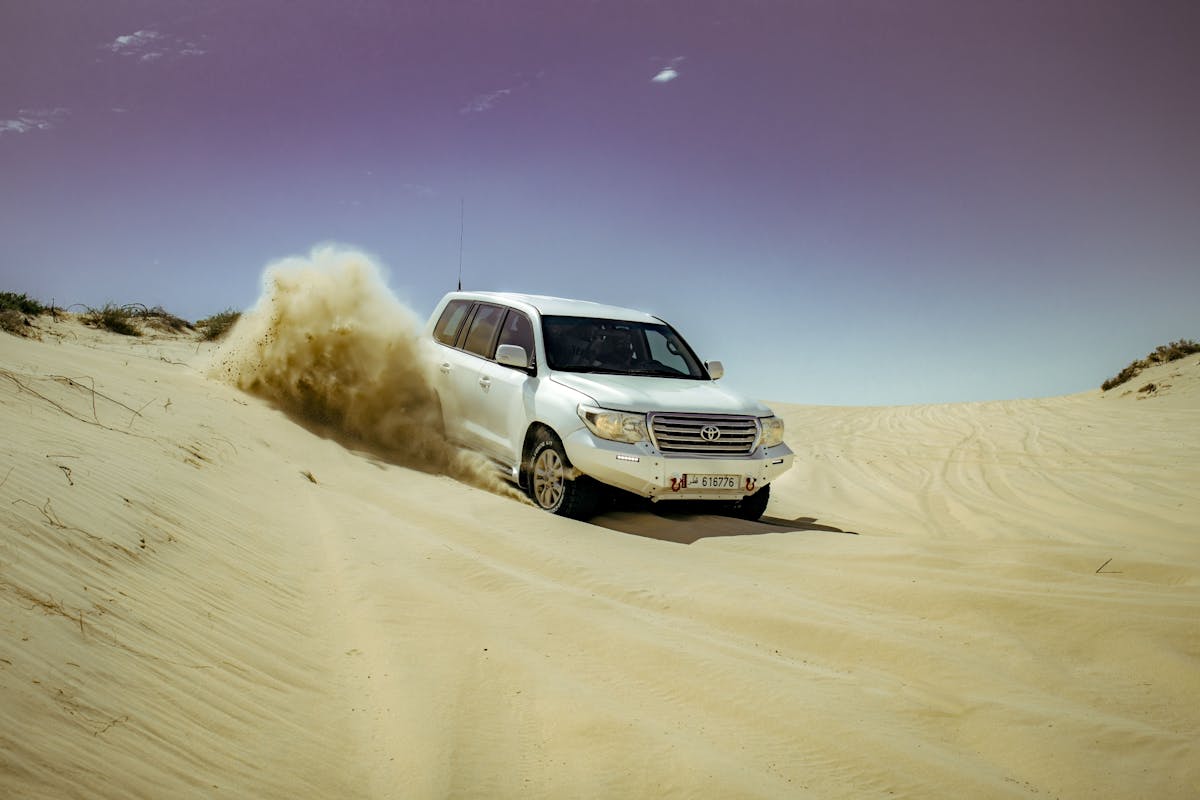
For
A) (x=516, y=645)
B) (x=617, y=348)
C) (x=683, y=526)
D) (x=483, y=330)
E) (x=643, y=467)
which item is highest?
(x=483, y=330)

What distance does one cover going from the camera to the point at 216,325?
68.6 ft

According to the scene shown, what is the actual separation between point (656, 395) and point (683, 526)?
1163mm

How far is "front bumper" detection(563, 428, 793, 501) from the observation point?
6.45m

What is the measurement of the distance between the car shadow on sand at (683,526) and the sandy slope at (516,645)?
0.05 metres

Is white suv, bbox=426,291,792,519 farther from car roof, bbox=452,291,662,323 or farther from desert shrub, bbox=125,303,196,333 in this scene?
desert shrub, bbox=125,303,196,333

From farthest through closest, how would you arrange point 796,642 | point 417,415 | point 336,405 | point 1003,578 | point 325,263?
1. point 325,263
2. point 336,405
3. point 417,415
4. point 1003,578
5. point 796,642

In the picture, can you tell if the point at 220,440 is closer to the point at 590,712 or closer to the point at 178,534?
the point at 178,534

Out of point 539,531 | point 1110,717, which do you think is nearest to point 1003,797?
point 1110,717

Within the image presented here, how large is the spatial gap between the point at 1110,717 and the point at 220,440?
701 cm

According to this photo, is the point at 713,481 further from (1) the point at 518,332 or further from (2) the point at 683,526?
(1) the point at 518,332

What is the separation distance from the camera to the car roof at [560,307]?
7.91 meters

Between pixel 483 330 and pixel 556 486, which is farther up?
pixel 483 330

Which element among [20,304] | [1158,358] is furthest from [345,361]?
[1158,358]

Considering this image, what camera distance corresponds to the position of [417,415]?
917cm
